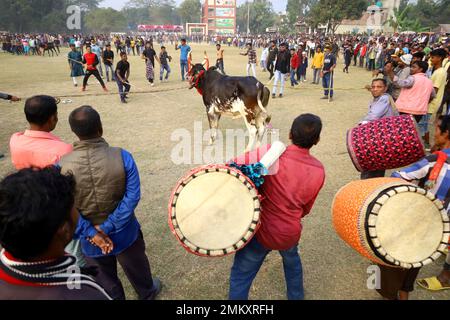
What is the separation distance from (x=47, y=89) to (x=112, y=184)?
11.6 meters

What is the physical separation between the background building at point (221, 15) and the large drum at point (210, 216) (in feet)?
286

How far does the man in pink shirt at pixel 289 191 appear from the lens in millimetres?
2057

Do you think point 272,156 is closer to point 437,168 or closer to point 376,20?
point 437,168

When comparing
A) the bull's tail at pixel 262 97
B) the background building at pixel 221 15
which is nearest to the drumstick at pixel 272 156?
the bull's tail at pixel 262 97

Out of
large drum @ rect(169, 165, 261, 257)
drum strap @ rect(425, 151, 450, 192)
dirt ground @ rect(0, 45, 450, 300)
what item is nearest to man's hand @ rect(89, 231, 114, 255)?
large drum @ rect(169, 165, 261, 257)

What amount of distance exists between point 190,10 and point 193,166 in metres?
107

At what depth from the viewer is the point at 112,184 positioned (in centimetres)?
207

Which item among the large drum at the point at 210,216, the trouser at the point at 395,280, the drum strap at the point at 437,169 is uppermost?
the drum strap at the point at 437,169

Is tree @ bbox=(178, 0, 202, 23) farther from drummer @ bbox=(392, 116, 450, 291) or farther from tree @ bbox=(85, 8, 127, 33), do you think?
drummer @ bbox=(392, 116, 450, 291)

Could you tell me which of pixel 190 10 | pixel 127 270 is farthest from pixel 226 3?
pixel 127 270

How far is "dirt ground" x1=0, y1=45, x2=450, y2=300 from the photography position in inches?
114

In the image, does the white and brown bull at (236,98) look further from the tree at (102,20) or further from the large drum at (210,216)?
the tree at (102,20)

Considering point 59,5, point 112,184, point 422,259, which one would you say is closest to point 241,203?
point 112,184
